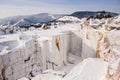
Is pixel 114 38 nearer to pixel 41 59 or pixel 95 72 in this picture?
pixel 41 59

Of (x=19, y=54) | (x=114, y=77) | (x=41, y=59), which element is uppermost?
(x=114, y=77)

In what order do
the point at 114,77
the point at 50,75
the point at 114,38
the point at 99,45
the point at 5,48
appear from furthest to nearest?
the point at 99,45
the point at 114,38
the point at 5,48
the point at 50,75
the point at 114,77

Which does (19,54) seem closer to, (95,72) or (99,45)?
(95,72)

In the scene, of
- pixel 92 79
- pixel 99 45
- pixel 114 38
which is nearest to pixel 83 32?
pixel 99 45

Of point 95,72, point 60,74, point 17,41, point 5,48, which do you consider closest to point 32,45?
point 17,41

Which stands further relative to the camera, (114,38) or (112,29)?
(112,29)

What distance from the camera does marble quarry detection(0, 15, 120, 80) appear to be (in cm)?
438

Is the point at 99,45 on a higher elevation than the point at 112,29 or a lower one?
lower

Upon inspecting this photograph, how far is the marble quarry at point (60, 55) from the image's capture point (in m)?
4.38

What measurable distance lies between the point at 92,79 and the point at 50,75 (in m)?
1.36

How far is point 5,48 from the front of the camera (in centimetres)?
734

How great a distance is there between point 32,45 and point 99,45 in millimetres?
3962

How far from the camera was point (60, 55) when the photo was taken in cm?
1006

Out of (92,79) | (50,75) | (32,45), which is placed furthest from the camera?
(32,45)
